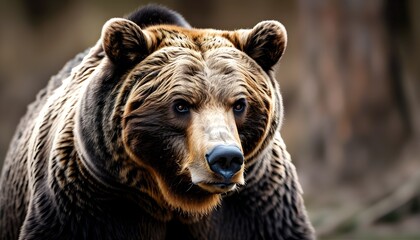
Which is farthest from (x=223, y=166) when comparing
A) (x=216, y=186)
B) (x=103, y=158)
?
(x=103, y=158)

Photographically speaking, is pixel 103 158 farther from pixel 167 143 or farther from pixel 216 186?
pixel 216 186

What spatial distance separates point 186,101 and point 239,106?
33cm

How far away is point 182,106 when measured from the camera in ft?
19.1

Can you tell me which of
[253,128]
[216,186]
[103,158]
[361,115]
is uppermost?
[253,128]

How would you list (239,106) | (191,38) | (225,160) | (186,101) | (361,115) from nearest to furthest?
(225,160)
(186,101)
(239,106)
(191,38)
(361,115)

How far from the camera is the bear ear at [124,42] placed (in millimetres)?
5984

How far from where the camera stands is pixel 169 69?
5910mm

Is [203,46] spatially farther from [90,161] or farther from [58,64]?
[58,64]

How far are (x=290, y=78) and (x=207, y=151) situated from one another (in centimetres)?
1357

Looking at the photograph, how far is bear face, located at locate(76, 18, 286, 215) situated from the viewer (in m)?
5.75

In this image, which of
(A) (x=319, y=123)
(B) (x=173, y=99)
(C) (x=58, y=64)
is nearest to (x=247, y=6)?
(C) (x=58, y=64)

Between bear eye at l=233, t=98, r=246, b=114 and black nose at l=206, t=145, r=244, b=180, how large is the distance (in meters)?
0.49

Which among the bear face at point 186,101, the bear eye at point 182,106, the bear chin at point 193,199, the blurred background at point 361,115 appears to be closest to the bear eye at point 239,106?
the bear face at point 186,101

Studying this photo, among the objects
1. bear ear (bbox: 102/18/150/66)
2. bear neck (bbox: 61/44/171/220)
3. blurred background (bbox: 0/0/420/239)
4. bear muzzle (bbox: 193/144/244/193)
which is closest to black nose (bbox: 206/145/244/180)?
bear muzzle (bbox: 193/144/244/193)
